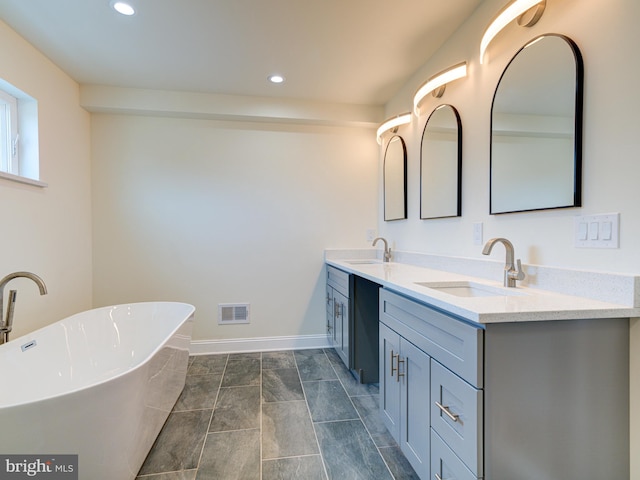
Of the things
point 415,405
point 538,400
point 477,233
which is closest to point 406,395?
point 415,405

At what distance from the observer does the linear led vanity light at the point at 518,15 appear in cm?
135

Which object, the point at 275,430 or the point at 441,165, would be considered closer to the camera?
the point at 275,430

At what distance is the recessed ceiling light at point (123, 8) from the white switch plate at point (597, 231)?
99.9 inches

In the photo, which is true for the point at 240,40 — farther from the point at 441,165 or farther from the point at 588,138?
the point at 588,138

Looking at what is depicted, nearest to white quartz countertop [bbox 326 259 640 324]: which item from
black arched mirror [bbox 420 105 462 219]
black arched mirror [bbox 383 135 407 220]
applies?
black arched mirror [bbox 420 105 462 219]

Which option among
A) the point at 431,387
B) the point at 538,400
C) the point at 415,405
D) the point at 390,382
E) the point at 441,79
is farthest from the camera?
the point at 441,79

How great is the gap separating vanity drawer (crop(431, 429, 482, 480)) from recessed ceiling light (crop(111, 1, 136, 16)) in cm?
267

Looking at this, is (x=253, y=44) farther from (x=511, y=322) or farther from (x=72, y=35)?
(x=511, y=322)

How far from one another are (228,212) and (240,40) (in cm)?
151

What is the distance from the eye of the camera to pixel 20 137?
2154mm

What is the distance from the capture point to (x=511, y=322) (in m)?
0.96

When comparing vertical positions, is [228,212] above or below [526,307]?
above

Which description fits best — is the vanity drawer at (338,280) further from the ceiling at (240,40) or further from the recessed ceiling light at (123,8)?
the recessed ceiling light at (123,8)

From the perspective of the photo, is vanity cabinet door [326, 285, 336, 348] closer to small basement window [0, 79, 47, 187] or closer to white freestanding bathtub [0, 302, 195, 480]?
white freestanding bathtub [0, 302, 195, 480]
